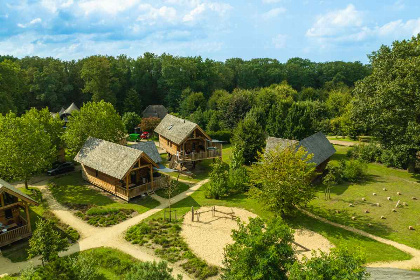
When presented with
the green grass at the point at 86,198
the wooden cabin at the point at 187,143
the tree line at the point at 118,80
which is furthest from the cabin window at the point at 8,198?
the tree line at the point at 118,80

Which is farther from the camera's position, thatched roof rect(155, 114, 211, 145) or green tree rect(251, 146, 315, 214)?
thatched roof rect(155, 114, 211, 145)

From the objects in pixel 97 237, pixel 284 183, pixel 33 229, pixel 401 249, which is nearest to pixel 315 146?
pixel 284 183

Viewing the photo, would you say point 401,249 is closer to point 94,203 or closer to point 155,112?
point 94,203

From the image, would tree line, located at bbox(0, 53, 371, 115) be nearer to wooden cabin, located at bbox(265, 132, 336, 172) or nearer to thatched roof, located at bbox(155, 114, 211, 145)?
thatched roof, located at bbox(155, 114, 211, 145)

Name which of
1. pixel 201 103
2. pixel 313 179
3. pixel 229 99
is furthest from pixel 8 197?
pixel 201 103

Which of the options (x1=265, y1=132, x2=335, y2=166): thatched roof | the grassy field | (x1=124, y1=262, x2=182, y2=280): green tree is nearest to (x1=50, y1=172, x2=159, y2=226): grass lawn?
the grassy field

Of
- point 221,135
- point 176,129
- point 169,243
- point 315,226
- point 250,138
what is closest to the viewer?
point 169,243

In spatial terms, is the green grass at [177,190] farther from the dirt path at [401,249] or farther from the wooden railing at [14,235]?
the dirt path at [401,249]
